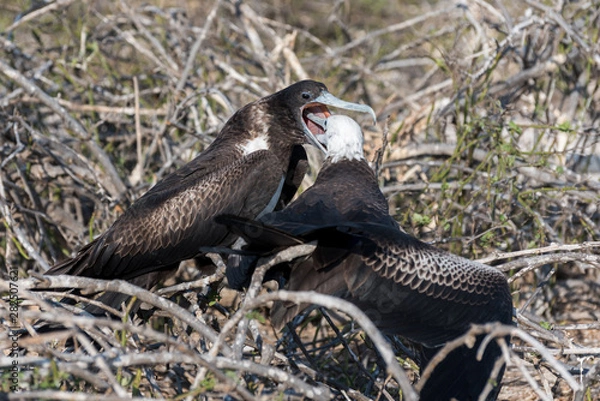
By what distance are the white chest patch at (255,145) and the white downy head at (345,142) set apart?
0.29 m

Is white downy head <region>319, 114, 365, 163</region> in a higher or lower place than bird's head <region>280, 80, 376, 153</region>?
lower

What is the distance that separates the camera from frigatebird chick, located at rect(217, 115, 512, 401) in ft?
8.09

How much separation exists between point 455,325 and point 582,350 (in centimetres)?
36

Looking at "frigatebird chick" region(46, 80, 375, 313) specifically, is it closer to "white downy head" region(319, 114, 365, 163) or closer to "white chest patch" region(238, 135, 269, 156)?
"white chest patch" region(238, 135, 269, 156)

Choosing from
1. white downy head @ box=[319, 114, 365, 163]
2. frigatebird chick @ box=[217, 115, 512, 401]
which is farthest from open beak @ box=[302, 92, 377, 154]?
frigatebird chick @ box=[217, 115, 512, 401]

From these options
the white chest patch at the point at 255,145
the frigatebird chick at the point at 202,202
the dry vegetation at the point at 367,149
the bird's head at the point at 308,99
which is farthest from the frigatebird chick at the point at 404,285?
the bird's head at the point at 308,99

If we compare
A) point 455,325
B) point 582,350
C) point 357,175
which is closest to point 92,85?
point 357,175

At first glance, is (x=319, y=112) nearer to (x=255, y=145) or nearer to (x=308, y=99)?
(x=308, y=99)

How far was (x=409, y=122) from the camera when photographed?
4.02m

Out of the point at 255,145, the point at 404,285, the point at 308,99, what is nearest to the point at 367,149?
the point at 308,99

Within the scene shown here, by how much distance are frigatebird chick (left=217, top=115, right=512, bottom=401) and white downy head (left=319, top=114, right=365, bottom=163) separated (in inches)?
20.7

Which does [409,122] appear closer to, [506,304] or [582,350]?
[506,304]

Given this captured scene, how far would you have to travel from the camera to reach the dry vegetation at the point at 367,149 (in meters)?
3.01

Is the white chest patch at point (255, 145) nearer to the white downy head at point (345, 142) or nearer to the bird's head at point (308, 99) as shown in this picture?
the bird's head at point (308, 99)
